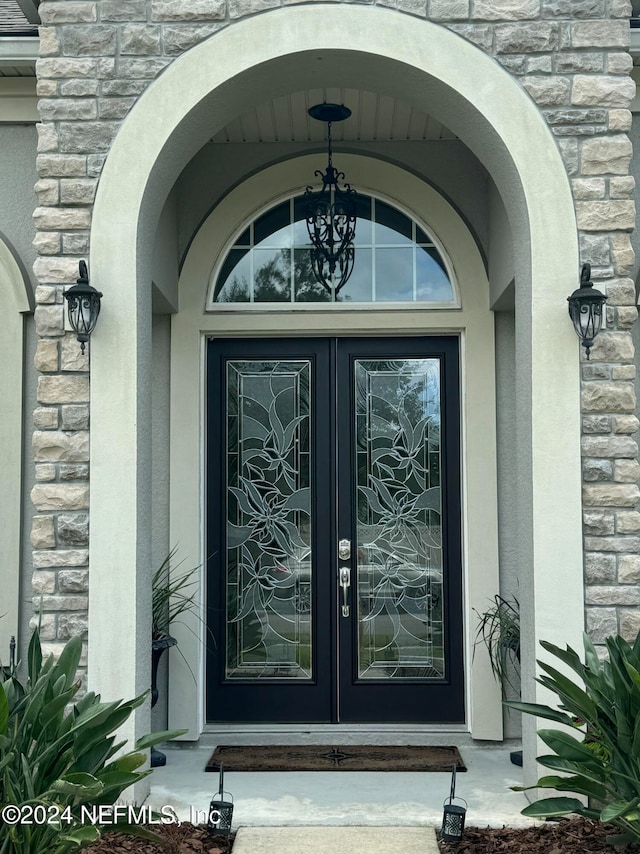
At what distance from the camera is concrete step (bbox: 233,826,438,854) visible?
406cm

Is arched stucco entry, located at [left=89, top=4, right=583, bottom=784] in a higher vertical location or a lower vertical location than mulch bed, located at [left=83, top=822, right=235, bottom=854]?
higher

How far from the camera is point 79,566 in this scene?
4398 millimetres

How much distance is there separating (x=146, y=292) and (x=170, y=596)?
200 centimetres

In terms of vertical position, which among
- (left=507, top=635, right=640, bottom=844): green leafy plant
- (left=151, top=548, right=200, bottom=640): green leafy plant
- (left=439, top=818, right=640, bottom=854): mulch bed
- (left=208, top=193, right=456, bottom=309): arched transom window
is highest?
(left=208, top=193, right=456, bottom=309): arched transom window

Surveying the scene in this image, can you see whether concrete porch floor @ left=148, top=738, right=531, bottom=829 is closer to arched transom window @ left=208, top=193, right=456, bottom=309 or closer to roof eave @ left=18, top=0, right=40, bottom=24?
arched transom window @ left=208, top=193, right=456, bottom=309

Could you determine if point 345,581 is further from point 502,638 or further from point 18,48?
point 18,48

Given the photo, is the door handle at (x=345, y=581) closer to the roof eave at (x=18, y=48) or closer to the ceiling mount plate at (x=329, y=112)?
the ceiling mount plate at (x=329, y=112)

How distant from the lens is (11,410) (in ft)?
17.6

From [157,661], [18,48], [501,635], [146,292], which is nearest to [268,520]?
[157,661]

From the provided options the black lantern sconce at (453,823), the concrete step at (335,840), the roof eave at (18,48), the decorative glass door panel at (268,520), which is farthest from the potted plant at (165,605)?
the roof eave at (18,48)

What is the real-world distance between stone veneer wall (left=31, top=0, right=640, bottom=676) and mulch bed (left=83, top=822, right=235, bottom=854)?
100 centimetres

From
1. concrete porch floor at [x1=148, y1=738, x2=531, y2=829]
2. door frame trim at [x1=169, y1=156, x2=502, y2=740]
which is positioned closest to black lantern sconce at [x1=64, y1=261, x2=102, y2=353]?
door frame trim at [x1=169, y1=156, x2=502, y2=740]

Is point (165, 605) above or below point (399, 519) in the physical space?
below

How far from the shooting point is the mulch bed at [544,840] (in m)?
3.88
